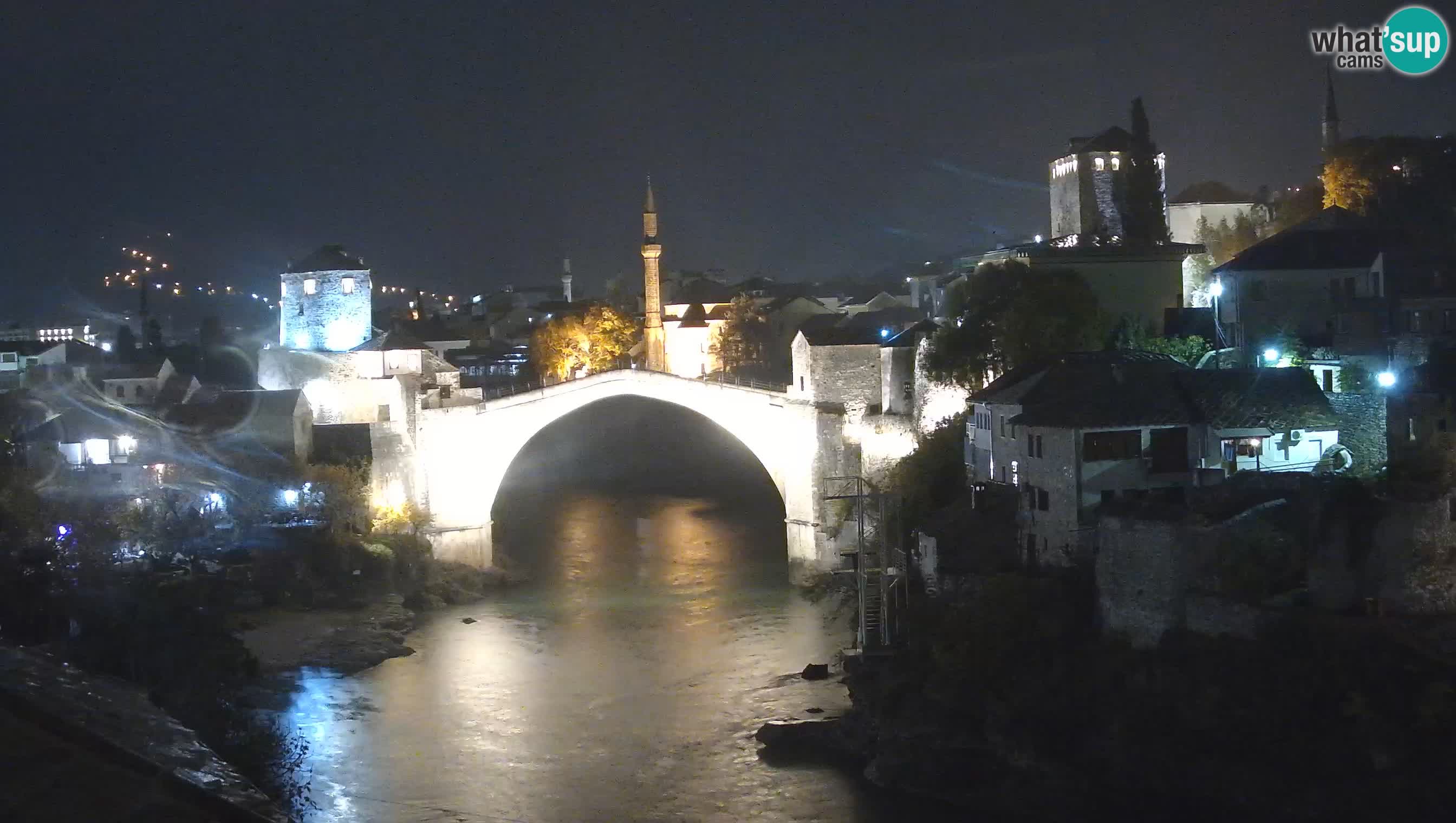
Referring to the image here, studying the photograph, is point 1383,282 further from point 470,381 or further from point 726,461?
point 470,381

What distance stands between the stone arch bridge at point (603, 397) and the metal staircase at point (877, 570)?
1009mm

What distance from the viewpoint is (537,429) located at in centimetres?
2645

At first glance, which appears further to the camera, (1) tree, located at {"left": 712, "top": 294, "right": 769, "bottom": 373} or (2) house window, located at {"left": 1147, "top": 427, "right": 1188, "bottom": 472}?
(1) tree, located at {"left": 712, "top": 294, "right": 769, "bottom": 373}

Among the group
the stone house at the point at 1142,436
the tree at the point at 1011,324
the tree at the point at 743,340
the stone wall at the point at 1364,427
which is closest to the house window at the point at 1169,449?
the stone house at the point at 1142,436

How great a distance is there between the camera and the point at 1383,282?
17688mm

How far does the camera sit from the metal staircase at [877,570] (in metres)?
17.5

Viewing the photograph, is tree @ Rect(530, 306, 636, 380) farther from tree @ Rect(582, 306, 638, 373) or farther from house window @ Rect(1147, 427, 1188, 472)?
house window @ Rect(1147, 427, 1188, 472)

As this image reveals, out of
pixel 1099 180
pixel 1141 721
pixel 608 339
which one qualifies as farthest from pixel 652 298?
pixel 1141 721

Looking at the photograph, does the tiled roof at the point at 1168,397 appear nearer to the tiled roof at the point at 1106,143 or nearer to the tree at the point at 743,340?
the tiled roof at the point at 1106,143

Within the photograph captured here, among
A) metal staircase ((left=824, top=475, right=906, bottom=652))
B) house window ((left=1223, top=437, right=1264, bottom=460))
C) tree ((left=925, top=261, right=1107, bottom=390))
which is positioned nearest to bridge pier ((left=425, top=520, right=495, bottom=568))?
metal staircase ((left=824, top=475, right=906, bottom=652))

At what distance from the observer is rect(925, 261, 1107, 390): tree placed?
771 inches

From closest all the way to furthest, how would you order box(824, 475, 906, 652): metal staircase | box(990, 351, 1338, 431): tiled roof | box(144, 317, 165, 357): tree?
box(990, 351, 1338, 431): tiled roof < box(824, 475, 906, 652): metal staircase < box(144, 317, 165, 357): tree

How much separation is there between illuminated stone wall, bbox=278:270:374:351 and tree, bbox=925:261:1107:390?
11.0 m

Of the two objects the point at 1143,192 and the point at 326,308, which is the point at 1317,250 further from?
the point at 326,308
